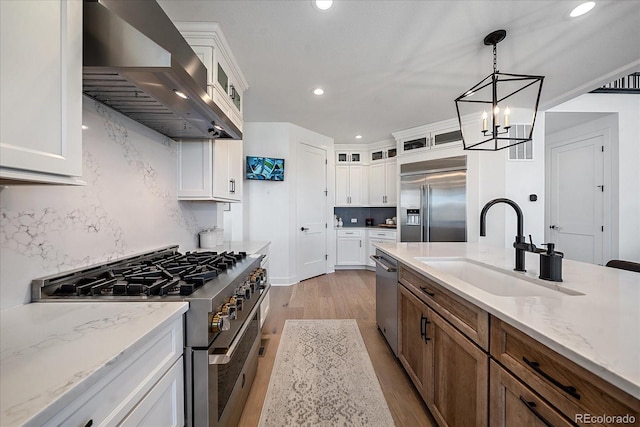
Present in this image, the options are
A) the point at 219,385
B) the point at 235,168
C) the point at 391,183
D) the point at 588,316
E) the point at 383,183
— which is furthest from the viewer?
the point at 383,183

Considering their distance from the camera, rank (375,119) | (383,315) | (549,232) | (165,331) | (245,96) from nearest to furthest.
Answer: (165,331) → (383,315) → (245,96) → (375,119) → (549,232)

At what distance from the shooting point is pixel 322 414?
61.4 inches

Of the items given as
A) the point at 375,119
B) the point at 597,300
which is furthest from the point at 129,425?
the point at 375,119

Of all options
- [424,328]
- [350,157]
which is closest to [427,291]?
[424,328]

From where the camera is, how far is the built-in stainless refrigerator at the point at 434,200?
4.10m

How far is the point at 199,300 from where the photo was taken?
976 millimetres

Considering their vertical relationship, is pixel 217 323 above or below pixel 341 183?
below

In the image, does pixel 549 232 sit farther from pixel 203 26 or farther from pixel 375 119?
pixel 203 26

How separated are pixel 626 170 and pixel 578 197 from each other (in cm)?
74

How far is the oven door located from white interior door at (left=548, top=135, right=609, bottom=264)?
5.56 m

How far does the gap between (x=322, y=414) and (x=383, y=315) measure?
1.05 metres

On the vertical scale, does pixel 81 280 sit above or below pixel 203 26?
below

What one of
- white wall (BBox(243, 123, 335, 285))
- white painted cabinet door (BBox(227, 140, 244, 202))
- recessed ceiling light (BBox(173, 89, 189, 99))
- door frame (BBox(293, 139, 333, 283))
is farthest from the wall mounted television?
recessed ceiling light (BBox(173, 89, 189, 99))

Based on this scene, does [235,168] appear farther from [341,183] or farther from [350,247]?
[350,247]
